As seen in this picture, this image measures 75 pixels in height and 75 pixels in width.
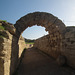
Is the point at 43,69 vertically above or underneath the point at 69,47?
underneath

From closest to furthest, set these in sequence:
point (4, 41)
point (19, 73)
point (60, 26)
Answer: point (4, 41) → point (19, 73) → point (60, 26)

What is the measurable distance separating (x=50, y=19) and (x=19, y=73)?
4.35m

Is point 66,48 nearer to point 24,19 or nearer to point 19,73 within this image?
point 19,73

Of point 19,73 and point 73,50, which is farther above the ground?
point 73,50

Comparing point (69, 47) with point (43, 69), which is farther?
point (69, 47)

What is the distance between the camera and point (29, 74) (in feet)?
10.4

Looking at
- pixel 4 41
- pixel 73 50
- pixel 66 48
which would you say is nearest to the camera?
pixel 4 41

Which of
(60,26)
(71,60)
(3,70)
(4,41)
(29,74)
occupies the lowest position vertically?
(29,74)

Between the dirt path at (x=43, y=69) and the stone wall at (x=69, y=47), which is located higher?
the stone wall at (x=69, y=47)

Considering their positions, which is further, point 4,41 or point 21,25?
point 21,25

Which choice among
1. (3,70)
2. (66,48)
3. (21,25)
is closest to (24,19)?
(21,25)

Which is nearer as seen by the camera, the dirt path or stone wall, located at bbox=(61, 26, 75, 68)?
the dirt path

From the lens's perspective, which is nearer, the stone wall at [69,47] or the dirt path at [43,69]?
the dirt path at [43,69]

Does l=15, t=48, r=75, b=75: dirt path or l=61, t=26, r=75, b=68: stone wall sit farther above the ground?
l=61, t=26, r=75, b=68: stone wall
